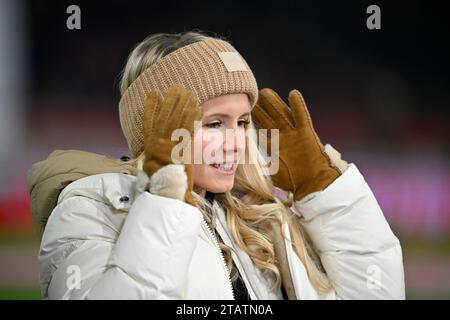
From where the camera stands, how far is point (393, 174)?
238 cm

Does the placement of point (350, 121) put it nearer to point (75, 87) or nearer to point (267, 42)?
point (267, 42)

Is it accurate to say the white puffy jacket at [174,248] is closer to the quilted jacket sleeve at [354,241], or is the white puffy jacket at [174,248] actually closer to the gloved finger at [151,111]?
the quilted jacket sleeve at [354,241]

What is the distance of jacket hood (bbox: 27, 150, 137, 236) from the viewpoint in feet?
5.18

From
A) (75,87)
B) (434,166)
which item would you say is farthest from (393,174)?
(75,87)

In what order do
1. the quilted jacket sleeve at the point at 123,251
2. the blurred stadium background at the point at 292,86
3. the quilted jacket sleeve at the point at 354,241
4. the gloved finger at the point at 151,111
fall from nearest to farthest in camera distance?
the quilted jacket sleeve at the point at 123,251 < the gloved finger at the point at 151,111 < the quilted jacket sleeve at the point at 354,241 < the blurred stadium background at the point at 292,86

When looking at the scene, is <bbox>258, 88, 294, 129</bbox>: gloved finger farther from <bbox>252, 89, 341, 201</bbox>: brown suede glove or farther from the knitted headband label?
the knitted headband label

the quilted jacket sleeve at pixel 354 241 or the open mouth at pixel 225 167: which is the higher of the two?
the open mouth at pixel 225 167

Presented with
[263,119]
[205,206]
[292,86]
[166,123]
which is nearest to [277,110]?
[263,119]

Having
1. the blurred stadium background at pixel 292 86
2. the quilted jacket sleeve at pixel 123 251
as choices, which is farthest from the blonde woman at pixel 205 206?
the blurred stadium background at pixel 292 86

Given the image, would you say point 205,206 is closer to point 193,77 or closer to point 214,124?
point 214,124

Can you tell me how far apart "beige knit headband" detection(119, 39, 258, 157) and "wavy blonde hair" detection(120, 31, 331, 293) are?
2.0 inches

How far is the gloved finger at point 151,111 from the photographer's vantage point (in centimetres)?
142

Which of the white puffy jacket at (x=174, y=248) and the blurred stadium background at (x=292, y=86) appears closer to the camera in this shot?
the white puffy jacket at (x=174, y=248)

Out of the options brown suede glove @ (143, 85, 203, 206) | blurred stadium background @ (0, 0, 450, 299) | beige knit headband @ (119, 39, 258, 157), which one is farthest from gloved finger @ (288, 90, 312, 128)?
blurred stadium background @ (0, 0, 450, 299)
